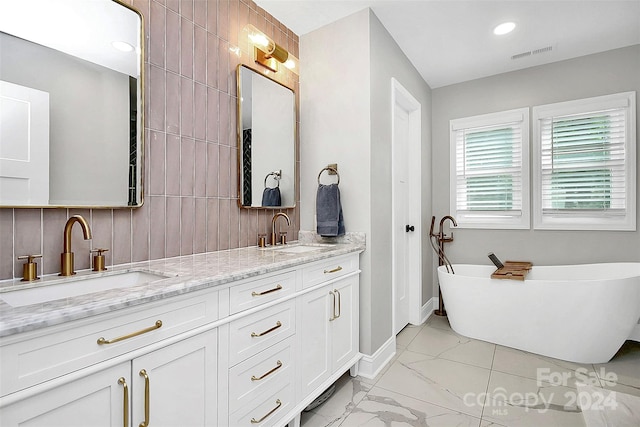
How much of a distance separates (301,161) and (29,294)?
75.7 inches

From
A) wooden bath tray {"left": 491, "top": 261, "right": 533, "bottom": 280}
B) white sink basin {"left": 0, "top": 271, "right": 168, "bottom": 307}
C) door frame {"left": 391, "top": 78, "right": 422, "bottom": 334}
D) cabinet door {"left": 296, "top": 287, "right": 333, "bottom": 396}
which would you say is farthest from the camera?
door frame {"left": 391, "top": 78, "right": 422, "bottom": 334}

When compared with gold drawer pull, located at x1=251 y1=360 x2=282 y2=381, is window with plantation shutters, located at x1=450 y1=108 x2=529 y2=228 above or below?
above

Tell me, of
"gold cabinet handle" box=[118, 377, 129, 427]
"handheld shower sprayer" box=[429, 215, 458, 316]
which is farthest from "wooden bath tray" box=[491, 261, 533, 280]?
"gold cabinet handle" box=[118, 377, 129, 427]

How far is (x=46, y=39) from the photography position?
50.6 inches

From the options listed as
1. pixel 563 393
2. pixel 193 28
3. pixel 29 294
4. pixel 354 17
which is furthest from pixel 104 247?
pixel 563 393

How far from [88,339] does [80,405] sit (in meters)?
0.18

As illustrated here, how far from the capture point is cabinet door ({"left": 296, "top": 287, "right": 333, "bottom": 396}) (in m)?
1.71

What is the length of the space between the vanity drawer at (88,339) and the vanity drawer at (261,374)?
33cm

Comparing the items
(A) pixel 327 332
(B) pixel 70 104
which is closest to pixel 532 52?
(A) pixel 327 332

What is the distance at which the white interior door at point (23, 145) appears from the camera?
1160 millimetres

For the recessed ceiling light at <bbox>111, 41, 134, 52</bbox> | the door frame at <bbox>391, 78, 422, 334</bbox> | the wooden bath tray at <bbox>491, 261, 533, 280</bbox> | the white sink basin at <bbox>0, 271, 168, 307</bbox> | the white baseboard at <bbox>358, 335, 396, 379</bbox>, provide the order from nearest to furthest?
the white sink basin at <bbox>0, 271, 168, 307</bbox>
the recessed ceiling light at <bbox>111, 41, 134, 52</bbox>
the white baseboard at <bbox>358, 335, 396, 379</bbox>
the wooden bath tray at <bbox>491, 261, 533, 280</bbox>
the door frame at <bbox>391, 78, 422, 334</bbox>

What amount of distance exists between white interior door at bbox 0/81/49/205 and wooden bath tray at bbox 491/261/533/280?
3.09 metres

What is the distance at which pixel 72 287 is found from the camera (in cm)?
123

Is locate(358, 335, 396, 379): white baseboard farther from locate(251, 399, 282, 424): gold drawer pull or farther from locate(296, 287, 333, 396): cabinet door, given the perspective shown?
locate(251, 399, 282, 424): gold drawer pull
